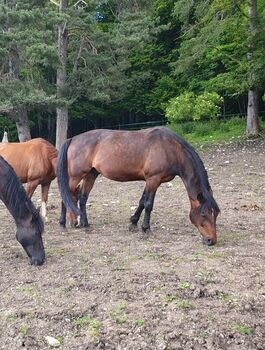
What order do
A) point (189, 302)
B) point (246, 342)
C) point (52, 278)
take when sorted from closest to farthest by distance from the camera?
point (246, 342) → point (189, 302) → point (52, 278)

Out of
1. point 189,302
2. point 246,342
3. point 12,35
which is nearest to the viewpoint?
point 246,342

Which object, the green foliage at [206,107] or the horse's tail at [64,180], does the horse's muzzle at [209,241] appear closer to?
the horse's tail at [64,180]

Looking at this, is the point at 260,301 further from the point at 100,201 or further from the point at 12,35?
the point at 12,35

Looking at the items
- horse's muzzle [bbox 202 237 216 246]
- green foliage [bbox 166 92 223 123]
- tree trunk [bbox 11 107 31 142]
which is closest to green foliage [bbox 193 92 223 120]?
green foliage [bbox 166 92 223 123]

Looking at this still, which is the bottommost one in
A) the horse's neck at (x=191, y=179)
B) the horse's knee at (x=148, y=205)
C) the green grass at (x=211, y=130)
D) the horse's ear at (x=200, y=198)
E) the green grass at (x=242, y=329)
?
the green grass at (x=211, y=130)

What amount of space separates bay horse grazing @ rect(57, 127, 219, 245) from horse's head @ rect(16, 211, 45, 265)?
46.5 inches

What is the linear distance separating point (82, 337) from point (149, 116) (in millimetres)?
31386

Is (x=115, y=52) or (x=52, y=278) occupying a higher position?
(x=115, y=52)

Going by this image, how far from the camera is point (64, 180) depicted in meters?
6.73

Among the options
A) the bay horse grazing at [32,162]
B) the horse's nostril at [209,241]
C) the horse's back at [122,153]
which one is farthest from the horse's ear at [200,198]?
the bay horse grazing at [32,162]

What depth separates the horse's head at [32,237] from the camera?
5105 millimetres

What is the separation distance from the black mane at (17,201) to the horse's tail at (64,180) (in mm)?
1177

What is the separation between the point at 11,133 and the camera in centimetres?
3322

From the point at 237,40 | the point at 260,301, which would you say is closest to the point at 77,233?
the point at 260,301
